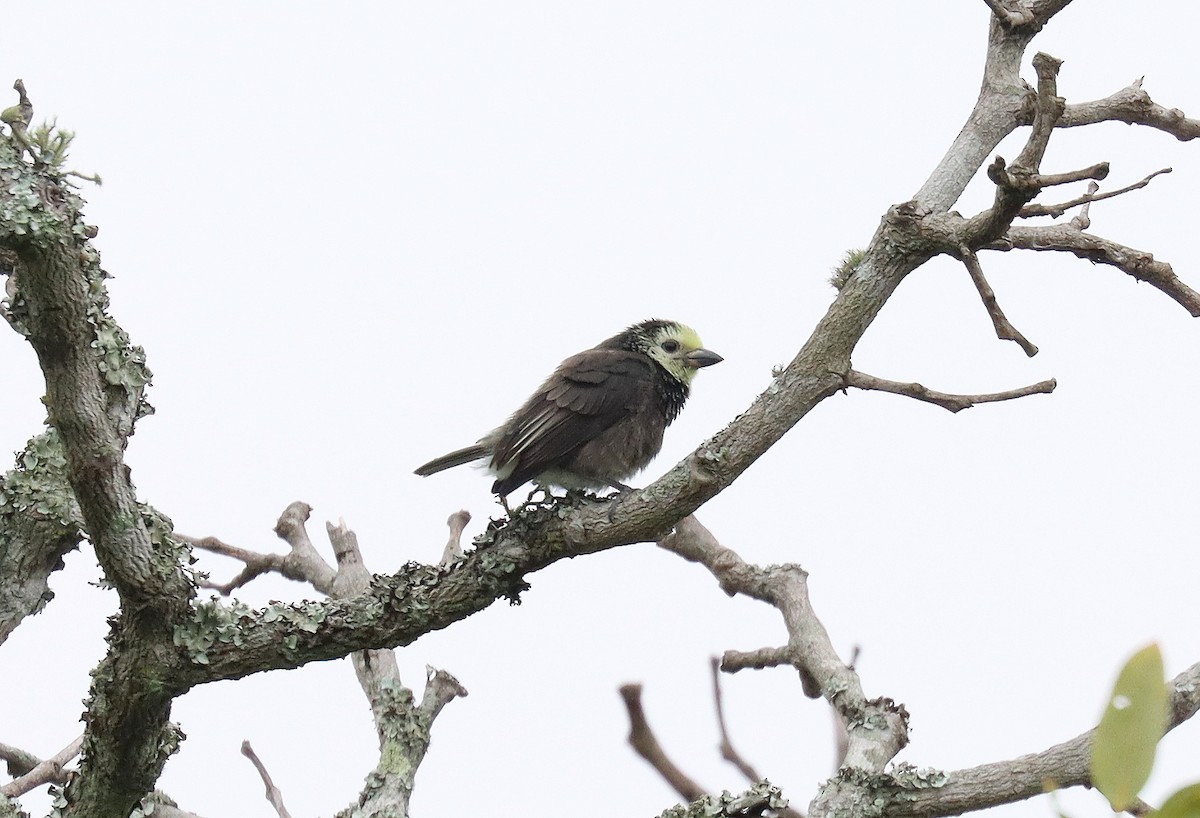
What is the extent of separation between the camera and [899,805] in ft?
10.7

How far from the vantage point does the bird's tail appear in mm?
4848

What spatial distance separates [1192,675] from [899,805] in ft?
2.61

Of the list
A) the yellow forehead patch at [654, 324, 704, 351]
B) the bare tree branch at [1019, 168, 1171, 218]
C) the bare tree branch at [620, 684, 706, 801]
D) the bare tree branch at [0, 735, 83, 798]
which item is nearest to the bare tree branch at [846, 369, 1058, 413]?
the bare tree branch at [1019, 168, 1171, 218]

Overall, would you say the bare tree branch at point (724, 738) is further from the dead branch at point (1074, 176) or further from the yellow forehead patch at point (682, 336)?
the yellow forehead patch at point (682, 336)

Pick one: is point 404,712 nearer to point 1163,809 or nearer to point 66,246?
point 66,246

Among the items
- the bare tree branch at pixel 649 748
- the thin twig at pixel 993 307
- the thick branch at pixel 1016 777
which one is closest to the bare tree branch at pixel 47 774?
the bare tree branch at pixel 649 748

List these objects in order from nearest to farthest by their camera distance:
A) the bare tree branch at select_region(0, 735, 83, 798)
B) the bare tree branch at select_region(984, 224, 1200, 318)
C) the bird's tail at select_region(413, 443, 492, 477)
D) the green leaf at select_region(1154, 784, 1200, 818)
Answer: the green leaf at select_region(1154, 784, 1200, 818) → the bare tree branch at select_region(984, 224, 1200, 318) → the bare tree branch at select_region(0, 735, 83, 798) → the bird's tail at select_region(413, 443, 492, 477)

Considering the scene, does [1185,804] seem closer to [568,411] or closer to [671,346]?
[568,411]

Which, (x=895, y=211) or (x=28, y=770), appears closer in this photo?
(x=895, y=211)

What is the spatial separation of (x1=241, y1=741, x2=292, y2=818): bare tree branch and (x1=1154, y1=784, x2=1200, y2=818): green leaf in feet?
12.7

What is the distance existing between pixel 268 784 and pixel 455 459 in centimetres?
137

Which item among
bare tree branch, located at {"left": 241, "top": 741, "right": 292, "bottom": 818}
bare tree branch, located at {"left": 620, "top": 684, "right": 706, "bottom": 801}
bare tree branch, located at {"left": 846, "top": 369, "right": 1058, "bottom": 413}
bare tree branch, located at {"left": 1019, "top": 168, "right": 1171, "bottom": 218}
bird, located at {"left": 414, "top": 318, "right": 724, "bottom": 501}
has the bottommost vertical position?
bare tree branch, located at {"left": 620, "top": 684, "right": 706, "bottom": 801}

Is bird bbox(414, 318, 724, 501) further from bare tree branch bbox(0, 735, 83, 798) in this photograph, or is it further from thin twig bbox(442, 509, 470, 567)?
bare tree branch bbox(0, 735, 83, 798)

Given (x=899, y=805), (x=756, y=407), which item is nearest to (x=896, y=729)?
(x=899, y=805)
